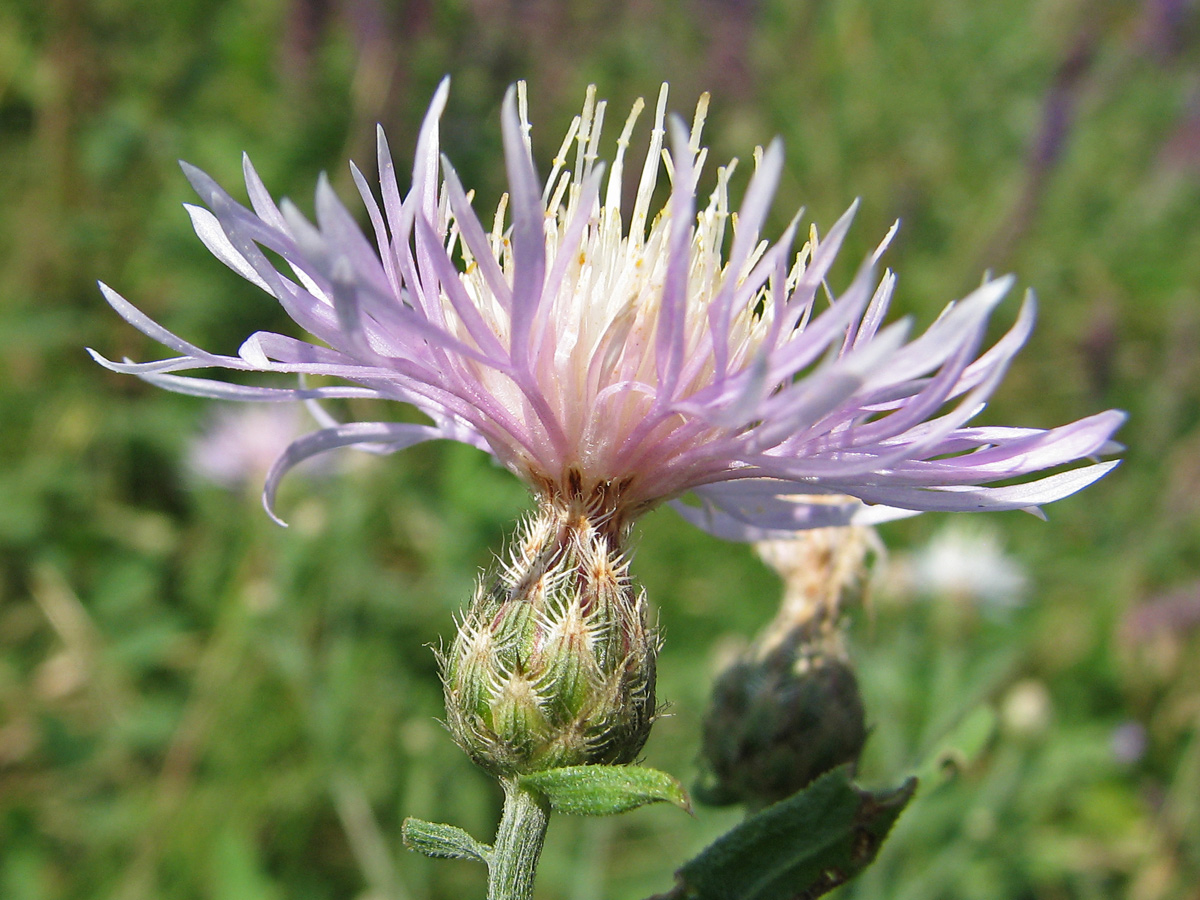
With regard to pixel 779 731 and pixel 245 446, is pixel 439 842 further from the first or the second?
pixel 245 446

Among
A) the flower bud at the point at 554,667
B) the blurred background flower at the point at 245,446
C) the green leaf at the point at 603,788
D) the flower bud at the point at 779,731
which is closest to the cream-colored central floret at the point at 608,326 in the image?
the flower bud at the point at 554,667

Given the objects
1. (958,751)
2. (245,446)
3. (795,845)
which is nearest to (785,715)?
(958,751)

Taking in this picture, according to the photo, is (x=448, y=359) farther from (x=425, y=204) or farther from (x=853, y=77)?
(x=853, y=77)

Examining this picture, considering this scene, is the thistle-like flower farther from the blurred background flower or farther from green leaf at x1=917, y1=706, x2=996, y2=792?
the blurred background flower

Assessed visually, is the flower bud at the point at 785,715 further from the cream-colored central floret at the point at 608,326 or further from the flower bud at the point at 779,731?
the cream-colored central floret at the point at 608,326

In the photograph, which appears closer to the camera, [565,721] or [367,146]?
[565,721]

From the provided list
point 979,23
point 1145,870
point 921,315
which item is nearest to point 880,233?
point 921,315
